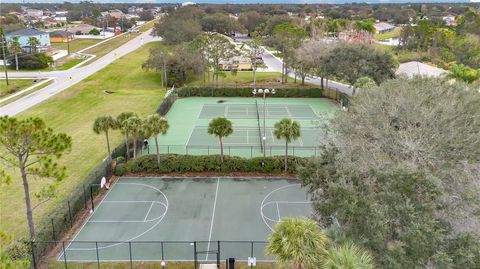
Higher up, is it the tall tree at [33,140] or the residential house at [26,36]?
the residential house at [26,36]

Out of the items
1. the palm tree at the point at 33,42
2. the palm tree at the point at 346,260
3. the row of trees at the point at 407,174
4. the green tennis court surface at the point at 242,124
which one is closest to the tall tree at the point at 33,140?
the row of trees at the point at 407,174

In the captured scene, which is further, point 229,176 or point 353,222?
point 229,176

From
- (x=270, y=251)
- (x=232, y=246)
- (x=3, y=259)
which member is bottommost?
(x=232, y=246)

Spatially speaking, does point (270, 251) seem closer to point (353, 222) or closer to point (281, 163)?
point (353, 222)

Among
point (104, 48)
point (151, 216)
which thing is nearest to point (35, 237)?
point (151, 216)

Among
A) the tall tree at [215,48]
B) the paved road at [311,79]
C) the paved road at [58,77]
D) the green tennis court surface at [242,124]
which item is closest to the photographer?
the green tennis court surface at [242,124]

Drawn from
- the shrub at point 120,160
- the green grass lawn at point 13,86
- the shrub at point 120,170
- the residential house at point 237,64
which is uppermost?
the residential house at point 237,64

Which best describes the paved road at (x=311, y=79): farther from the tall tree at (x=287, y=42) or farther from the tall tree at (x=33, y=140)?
the tall tree at (x=33, y=140)

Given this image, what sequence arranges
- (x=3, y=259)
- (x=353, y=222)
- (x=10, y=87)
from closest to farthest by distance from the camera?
1. (x=3, y=259)
2. (x=353, y=222)
3. (x=10, y=87)
